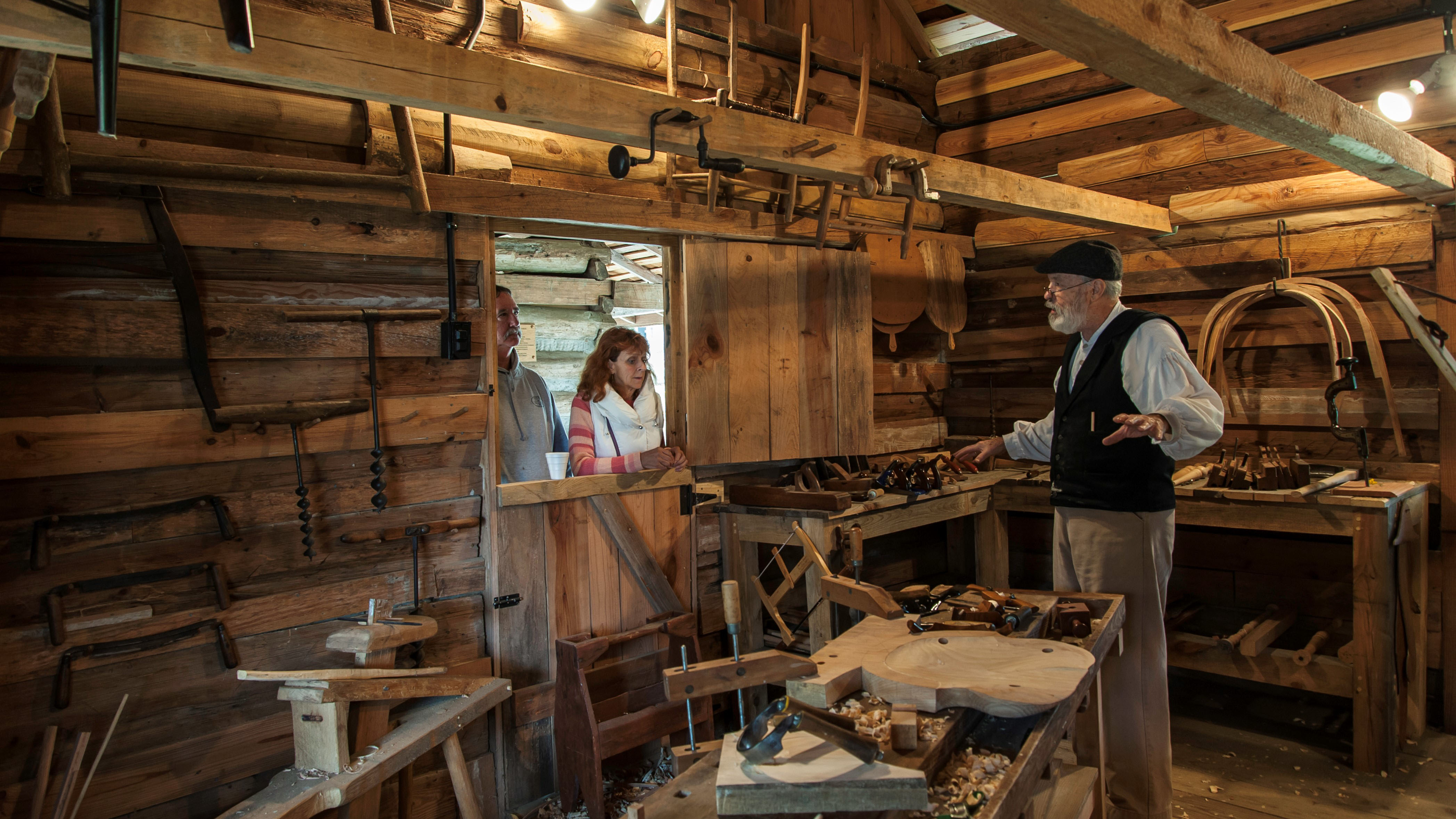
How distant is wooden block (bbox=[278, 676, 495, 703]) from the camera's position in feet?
8.21

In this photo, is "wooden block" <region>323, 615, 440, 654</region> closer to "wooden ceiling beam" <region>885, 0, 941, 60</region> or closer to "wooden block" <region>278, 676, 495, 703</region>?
"wooden block" <region>278, 676, 495, 703</region>

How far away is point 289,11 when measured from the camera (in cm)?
200

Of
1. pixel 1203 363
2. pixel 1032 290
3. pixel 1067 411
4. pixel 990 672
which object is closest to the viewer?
pixel 990 672

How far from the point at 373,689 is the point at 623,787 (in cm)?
137

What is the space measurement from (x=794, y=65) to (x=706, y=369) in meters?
1.94

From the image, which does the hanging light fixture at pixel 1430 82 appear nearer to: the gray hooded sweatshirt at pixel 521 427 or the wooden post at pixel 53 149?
the gray hooded sweatshirt at pixel 521 427

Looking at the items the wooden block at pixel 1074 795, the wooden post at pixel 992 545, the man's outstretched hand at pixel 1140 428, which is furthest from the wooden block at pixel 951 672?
the wooden post at pixel 992 545

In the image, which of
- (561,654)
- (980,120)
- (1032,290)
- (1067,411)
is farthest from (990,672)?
(980,120)

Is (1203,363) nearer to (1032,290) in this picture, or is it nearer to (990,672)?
(1032,290)

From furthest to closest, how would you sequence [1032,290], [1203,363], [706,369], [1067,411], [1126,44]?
[1032,290] < [1203,363] < [706,369] < [1067,411] < [1126,44]

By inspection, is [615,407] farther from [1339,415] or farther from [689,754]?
[1339,415]

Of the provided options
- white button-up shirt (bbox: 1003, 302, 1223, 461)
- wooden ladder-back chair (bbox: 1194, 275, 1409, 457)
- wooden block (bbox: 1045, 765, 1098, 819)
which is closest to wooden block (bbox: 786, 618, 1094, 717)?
wooden block (bbox: 1045, 765, 1098, 819)

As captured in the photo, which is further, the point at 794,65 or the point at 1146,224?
the point at 794,65

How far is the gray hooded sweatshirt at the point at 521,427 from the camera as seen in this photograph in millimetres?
3947
